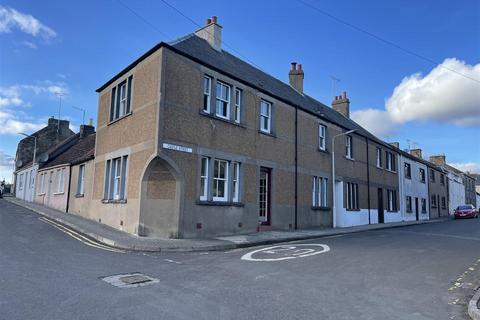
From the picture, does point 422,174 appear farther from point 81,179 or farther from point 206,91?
point 81,179

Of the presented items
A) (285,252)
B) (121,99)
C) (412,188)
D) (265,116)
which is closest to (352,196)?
(265,116)

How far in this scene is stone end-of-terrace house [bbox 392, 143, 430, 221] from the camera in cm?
3712

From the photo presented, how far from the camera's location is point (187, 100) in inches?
609

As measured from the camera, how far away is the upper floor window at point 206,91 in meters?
16.4

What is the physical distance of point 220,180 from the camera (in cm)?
1678

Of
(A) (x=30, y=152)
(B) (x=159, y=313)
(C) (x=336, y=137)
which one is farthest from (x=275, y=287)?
(A) (x=30, y=152)

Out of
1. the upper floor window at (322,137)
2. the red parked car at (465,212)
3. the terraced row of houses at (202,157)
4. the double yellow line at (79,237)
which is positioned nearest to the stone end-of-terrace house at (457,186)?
the red parked car at (465,212)

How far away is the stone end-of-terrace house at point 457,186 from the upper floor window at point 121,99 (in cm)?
5075

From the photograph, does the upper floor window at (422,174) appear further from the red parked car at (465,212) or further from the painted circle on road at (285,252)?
the painted circle on road at (285,252)

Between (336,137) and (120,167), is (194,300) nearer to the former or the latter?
(120,167)

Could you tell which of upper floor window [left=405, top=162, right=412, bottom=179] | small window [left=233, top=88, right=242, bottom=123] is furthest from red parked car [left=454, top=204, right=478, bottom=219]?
small window [left=233, top=88, right=242, bottom=123]

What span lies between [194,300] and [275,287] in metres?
1.86

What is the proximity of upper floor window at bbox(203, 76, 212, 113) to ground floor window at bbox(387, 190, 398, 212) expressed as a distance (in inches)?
912

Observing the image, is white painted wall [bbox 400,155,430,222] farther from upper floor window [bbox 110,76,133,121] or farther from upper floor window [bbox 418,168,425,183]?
upper floor window [bbox 110,76,133,121]
